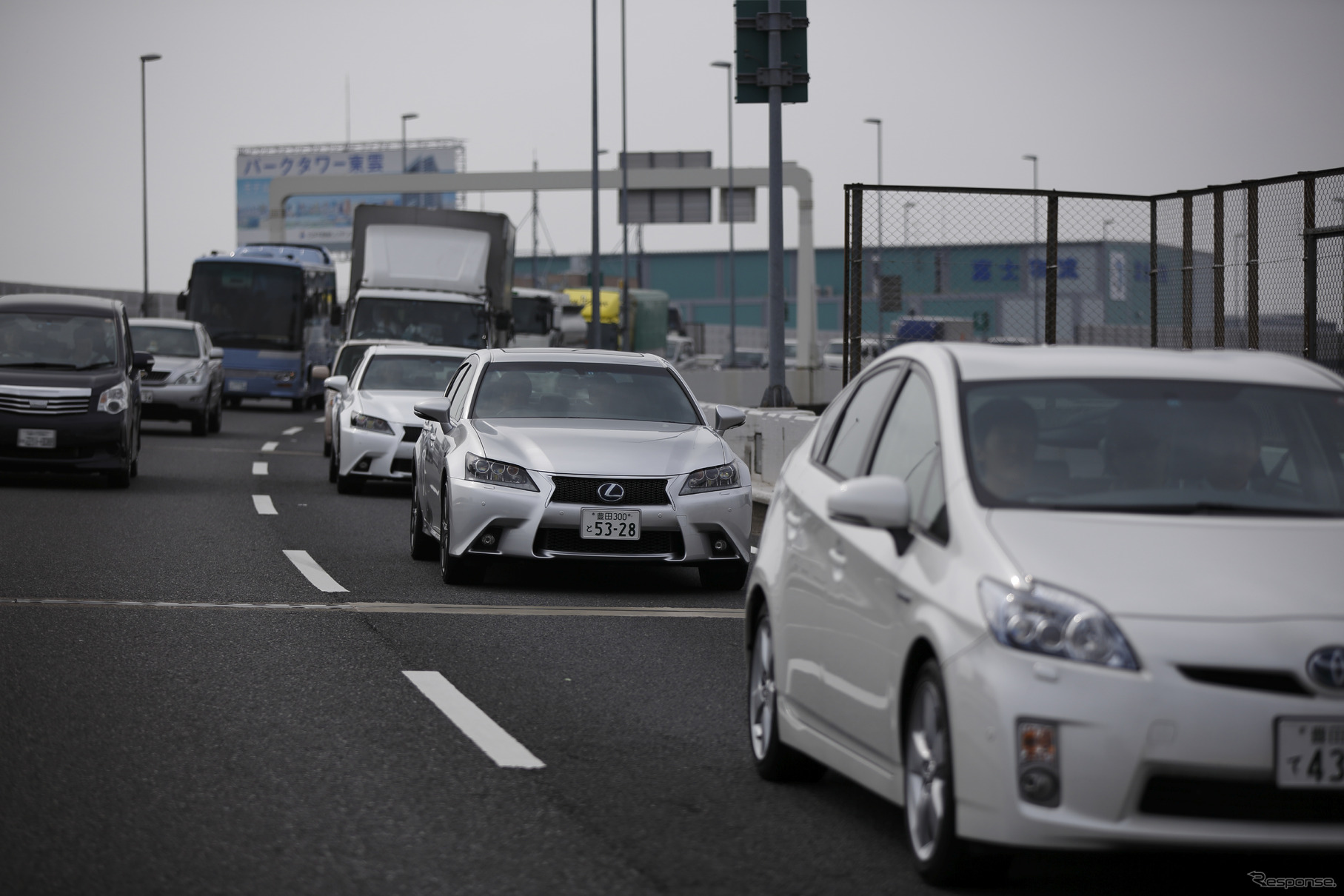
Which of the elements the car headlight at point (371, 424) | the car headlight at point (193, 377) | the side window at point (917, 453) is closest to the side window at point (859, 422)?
the side window at point (917, 453)

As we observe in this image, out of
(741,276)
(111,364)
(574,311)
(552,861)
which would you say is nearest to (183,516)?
(111,364)

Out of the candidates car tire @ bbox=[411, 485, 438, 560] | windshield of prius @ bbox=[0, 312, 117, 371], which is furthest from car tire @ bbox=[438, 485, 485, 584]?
windshield of prius @ bbox=[0, 312, 117, 371]

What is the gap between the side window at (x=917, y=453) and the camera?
17.3 ft

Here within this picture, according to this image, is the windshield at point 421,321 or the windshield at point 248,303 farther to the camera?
the windshield at point 248,303

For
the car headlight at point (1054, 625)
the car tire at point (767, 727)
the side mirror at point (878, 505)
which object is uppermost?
the side mirror at point (878, 505)

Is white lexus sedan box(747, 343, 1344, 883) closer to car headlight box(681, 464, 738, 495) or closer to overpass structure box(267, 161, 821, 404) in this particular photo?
car headlight box(681, 464, 738, 495)

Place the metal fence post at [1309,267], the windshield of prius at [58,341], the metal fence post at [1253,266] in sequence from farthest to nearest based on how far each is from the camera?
the windshield of prius at [58,341] → the metal fence post at [1253,266] → the metal fence post at [1309,267]

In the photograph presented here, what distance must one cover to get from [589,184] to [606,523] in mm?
38857

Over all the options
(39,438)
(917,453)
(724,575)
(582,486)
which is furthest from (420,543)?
(917,453)

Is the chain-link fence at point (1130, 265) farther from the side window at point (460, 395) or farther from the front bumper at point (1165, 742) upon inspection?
the front bumper at point (1165, 742)

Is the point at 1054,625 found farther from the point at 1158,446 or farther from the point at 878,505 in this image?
the point at 1158,446

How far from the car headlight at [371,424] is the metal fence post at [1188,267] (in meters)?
7.76

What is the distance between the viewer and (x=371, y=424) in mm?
19094

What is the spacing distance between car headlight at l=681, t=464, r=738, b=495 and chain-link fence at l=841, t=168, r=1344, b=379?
2310 mm
